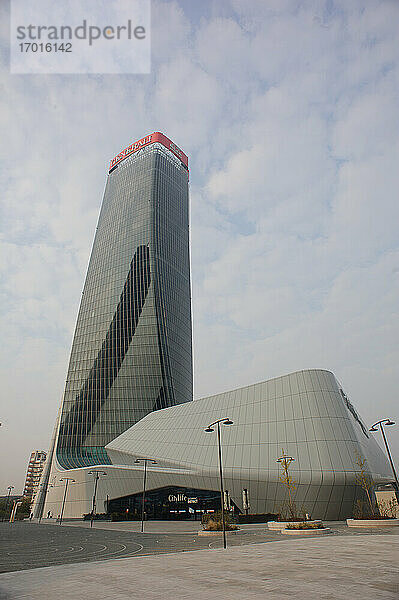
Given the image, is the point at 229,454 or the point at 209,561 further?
the point at 229,454

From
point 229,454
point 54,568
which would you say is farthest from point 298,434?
point 54,568

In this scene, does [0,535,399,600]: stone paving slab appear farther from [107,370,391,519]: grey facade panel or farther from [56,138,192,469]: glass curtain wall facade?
[56,138,192,469]: glass curtain wall facade

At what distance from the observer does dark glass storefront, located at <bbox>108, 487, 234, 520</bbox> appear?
5606cm

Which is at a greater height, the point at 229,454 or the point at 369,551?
the point at 229,454

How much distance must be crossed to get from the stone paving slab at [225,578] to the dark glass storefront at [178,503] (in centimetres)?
4121

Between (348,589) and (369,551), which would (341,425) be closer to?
(369,551)

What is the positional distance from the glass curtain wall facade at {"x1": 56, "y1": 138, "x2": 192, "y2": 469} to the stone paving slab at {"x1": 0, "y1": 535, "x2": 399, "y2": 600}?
254ft

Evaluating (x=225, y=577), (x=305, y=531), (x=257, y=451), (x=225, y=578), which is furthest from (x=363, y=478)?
(x=225, y=578)

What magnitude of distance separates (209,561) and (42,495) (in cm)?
9267

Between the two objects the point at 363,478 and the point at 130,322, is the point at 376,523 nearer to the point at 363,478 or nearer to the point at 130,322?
the point at 363,478

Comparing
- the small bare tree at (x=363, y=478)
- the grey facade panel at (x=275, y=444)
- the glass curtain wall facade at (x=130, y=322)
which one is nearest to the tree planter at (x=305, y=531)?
the small bare tree at (x=363, y=478)

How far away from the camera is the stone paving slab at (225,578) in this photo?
10.1 meters

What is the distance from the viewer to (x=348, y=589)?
10.1 meters

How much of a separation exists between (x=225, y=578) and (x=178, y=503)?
52.4m
